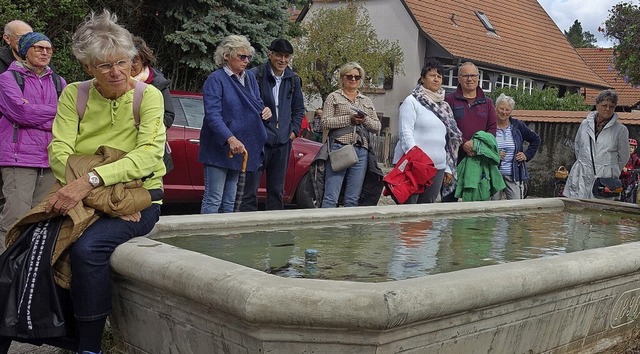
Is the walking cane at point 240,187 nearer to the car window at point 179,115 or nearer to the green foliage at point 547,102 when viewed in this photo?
the car window at point 179,115

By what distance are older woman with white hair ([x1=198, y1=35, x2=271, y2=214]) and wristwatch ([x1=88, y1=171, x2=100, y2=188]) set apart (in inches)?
89.6

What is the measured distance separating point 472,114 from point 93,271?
472 cm

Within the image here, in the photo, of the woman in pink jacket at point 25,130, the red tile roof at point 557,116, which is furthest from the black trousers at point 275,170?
the red tile roof at point 557,116

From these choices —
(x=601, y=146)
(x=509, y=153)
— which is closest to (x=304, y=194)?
(x=509, y=153)

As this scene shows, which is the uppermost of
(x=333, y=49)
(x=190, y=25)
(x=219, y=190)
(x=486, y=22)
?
(x=486, y=22)

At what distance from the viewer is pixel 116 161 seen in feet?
12.3

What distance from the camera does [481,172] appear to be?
285 inches

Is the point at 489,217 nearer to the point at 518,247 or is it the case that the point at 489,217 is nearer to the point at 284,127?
the point at 518,247

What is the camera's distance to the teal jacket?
23.3ft

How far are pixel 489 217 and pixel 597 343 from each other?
2.13 metres

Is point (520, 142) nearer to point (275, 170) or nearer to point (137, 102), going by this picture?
point (275, 170)

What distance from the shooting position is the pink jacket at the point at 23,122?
5.48 metres

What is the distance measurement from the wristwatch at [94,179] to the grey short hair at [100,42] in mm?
541

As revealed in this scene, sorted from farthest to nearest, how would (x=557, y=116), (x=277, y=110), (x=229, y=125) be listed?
(x=557, y=116), (x=277, y=110), (x=229, y=125)
